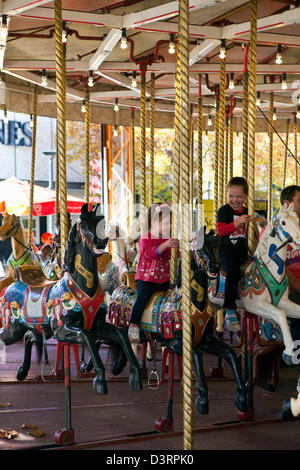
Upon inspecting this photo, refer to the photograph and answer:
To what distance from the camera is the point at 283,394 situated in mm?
6156

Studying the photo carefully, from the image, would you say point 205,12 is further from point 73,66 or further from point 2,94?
point 2,94

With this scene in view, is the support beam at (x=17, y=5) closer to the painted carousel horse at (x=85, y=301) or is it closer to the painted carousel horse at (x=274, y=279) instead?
the painted carousel horse at (x=85, y=301)

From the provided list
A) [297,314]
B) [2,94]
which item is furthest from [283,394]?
[2,94]

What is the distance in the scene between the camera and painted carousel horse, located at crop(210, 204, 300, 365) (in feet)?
16.3

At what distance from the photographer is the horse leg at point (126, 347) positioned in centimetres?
477

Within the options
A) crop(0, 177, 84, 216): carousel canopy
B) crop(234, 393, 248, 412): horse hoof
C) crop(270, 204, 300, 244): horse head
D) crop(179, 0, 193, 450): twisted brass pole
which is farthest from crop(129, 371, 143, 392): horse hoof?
crop(0, 177, 84, 216): carousel canopy

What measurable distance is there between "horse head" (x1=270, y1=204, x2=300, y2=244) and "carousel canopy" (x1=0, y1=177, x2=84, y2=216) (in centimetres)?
881

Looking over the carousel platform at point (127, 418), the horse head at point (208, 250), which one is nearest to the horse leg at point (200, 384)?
the carousel platform at point (127, 418)

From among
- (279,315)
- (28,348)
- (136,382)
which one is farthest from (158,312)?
(28,348)

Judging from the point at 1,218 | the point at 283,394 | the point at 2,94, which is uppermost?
the point at 2,94

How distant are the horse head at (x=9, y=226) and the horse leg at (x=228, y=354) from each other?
345cm

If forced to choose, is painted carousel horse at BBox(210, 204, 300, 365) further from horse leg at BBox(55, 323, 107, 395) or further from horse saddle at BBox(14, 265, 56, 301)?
horse saddle at BBox(14, 265, 56, 301)
